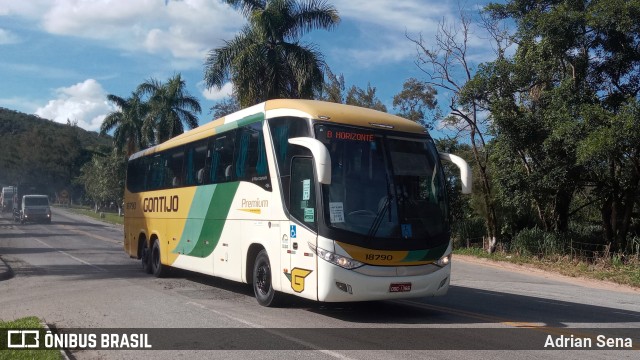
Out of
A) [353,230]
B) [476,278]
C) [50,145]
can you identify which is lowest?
[476,278]

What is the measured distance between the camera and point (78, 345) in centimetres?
795

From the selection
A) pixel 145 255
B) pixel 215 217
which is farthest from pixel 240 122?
pixel 145 255

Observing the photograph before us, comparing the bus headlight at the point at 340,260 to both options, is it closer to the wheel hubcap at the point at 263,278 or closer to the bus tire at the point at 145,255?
the wheel hubcap at the point at 263,278

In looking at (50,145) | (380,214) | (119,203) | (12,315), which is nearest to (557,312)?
(380,214)

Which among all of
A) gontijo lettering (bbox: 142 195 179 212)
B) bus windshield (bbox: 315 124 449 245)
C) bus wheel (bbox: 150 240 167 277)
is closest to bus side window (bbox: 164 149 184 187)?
gontijo lettering (bbox: 142 195 179 212)

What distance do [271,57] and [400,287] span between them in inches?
731

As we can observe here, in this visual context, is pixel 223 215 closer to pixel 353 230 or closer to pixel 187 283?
pixel 187 283

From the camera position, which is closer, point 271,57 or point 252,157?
point 252,157

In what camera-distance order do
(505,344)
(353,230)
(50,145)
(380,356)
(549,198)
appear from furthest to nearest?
(50,145) → (549,198) → (353,230) → (505,344) → (380,356)

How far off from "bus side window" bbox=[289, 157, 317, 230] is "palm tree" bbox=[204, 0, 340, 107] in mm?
16527

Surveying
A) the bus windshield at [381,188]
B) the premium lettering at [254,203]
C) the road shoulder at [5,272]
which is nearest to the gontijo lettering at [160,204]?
the road shoulder at [5,272]

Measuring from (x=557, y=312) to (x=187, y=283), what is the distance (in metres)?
8.29

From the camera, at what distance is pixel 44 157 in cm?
8944

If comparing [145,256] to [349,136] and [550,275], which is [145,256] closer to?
[349,136]
